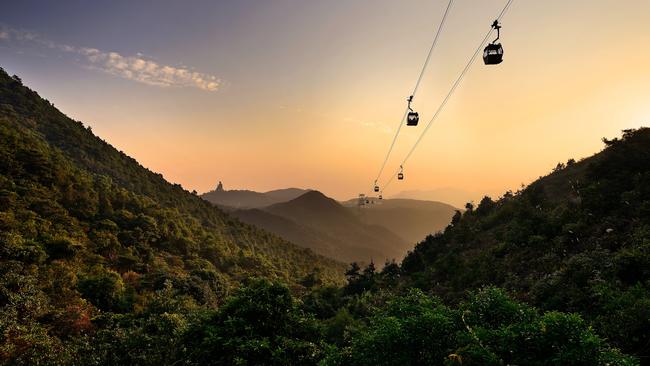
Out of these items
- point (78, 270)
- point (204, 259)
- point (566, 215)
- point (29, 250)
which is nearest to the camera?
point (566, 215)

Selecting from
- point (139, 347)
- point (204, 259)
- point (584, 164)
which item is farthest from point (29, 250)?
point (584, 164)

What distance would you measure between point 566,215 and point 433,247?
1788cm

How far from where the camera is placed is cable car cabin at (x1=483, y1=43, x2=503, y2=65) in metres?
13.7

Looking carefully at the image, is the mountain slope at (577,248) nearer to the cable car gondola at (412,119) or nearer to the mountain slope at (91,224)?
the cable car gondola at (412,119)

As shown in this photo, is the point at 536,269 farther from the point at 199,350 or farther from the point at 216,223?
the point at 216,223

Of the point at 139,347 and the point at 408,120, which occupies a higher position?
the point at 408,120

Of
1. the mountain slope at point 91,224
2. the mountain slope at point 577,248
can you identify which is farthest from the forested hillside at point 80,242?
the mountain slope at point 577,248

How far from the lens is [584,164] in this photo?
118 ft

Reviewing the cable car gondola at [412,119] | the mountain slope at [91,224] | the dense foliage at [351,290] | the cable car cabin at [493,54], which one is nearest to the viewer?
the dense foliage at [351,290]

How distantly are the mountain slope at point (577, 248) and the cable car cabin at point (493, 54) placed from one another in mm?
9675

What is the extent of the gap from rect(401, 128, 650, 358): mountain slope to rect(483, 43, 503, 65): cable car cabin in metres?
9.67

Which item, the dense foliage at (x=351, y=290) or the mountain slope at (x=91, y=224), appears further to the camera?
the mountain slope at (x=91, y=224)

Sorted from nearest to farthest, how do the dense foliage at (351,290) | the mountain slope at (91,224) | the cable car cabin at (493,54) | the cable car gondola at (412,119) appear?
the dense foliage at (351,290) < the cable car cabin at (493,54) < the cable car gondola at (412,119) < the mountain slope at (91,224)

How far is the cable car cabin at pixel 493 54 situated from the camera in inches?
541
